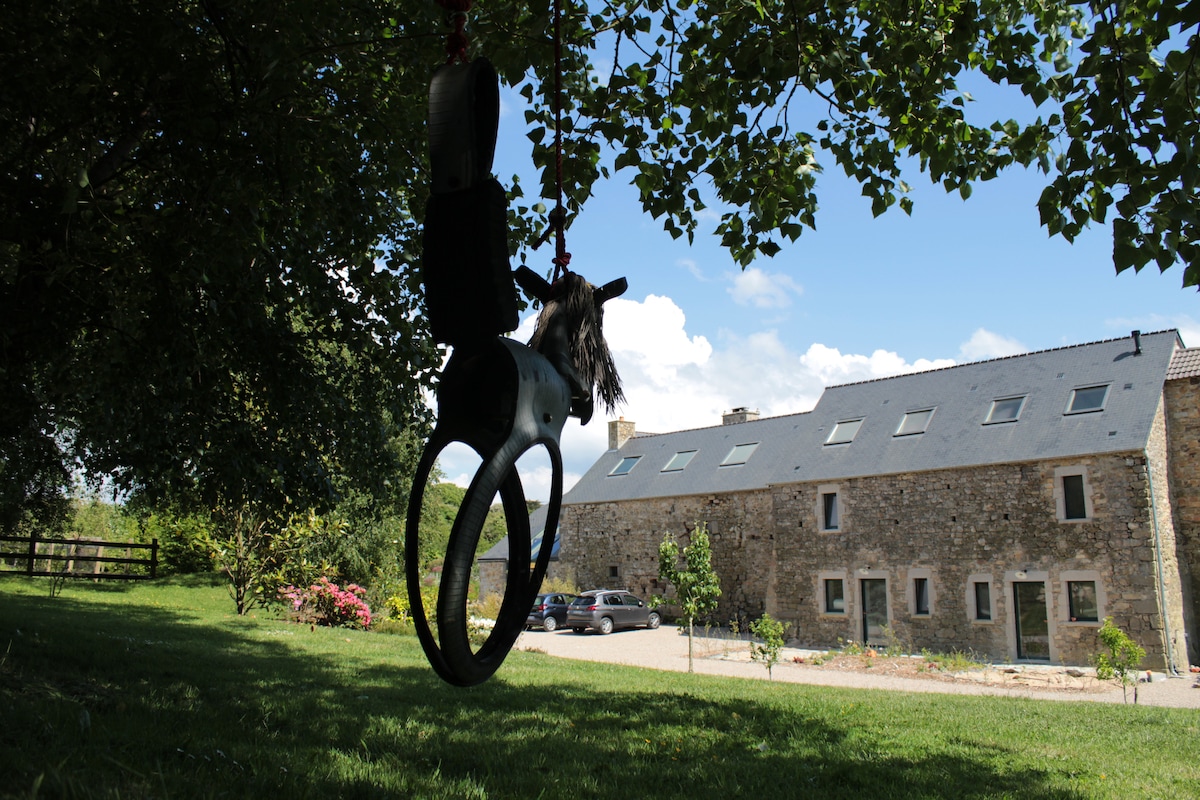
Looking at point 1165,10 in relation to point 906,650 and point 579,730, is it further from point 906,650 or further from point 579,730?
point 906,650

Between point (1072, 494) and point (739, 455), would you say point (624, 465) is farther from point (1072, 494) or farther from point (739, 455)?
point (1072, 494)

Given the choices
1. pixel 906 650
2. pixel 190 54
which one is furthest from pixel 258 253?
pixel 906 650

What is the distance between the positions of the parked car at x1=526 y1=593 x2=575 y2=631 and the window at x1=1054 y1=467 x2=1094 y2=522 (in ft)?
47.7

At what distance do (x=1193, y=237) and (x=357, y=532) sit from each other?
20.3m

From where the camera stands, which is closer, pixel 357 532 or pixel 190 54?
pixel 190 54

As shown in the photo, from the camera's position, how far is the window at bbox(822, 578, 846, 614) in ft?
76.7

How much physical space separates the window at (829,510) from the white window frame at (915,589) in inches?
106

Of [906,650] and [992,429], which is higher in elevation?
[992,429]

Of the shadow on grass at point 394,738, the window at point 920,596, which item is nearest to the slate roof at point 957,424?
the window at point 920,596

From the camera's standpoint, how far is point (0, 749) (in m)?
3.72

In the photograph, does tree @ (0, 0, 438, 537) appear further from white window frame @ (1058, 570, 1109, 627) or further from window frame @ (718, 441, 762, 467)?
window frame @ (718, 441, 762, 467)

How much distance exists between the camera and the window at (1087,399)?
2045cm

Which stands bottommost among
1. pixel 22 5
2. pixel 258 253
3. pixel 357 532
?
pixel 357 532

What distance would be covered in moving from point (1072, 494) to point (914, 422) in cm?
486
